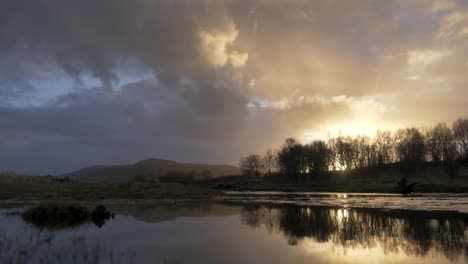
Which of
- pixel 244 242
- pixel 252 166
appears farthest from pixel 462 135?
pixel 244 242

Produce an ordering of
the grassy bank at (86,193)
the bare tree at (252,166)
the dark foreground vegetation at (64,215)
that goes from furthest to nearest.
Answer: the bare tree at (252,166) → the grassy bank at (86,193) → the dark foreground vegetation at (64,215)

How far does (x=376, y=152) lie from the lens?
6029 inches

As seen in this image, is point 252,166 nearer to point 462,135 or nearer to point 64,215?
point 462,135

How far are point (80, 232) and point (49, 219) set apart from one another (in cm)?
766

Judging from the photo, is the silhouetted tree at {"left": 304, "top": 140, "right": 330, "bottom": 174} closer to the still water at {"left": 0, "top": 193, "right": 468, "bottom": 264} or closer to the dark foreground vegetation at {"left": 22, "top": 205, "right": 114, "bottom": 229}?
the still water at {"left": 0, "top": 193, "right": 468, "bottom": 264}

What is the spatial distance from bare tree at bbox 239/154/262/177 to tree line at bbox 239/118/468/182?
3337cm

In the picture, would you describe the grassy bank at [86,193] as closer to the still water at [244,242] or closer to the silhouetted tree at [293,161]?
the still water at [244,242]

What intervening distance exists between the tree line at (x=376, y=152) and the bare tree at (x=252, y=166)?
109 feet

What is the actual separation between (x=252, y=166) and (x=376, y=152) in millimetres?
62685

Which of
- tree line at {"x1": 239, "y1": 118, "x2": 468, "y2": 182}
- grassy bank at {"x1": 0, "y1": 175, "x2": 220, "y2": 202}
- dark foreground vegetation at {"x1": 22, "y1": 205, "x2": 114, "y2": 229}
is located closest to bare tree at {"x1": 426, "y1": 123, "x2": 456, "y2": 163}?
tree line at {"x1": 239, "y1": 118, "x2": 468, "y2": 182}

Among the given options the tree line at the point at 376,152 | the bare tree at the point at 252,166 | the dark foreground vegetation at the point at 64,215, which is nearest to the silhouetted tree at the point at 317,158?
the tree line at the point at 376,152

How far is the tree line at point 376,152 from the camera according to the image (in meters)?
129

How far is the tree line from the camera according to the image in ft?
423

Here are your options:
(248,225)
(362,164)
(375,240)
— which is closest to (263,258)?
(375,240)
